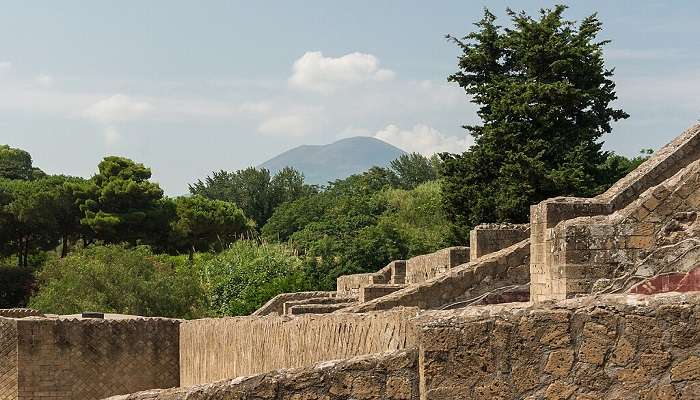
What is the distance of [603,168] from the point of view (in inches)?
1547

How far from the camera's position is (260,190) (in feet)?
330

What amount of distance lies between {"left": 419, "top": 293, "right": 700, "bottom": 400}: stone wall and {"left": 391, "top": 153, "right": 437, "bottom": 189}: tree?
3749 inches

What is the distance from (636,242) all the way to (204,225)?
190ft

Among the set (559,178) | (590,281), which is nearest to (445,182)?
(559,178)

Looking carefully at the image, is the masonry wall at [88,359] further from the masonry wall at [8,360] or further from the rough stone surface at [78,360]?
the masonry wall at [8,360]

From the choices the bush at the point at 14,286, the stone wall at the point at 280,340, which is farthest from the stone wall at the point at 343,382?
the bush at the point at 14,286

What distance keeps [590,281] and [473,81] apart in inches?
1126

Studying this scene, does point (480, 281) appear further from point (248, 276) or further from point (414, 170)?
point (414, 170)

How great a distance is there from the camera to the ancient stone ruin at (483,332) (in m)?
7.49

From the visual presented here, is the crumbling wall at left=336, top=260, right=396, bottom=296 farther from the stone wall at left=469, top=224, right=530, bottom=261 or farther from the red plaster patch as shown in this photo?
the red plaster patch

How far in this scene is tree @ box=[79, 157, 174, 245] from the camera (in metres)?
64.9

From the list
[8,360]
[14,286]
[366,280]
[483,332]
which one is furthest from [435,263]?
[14,286]

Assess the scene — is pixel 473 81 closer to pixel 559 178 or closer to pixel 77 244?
pixel 559 178

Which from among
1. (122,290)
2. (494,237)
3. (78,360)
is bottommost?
(78,360)
